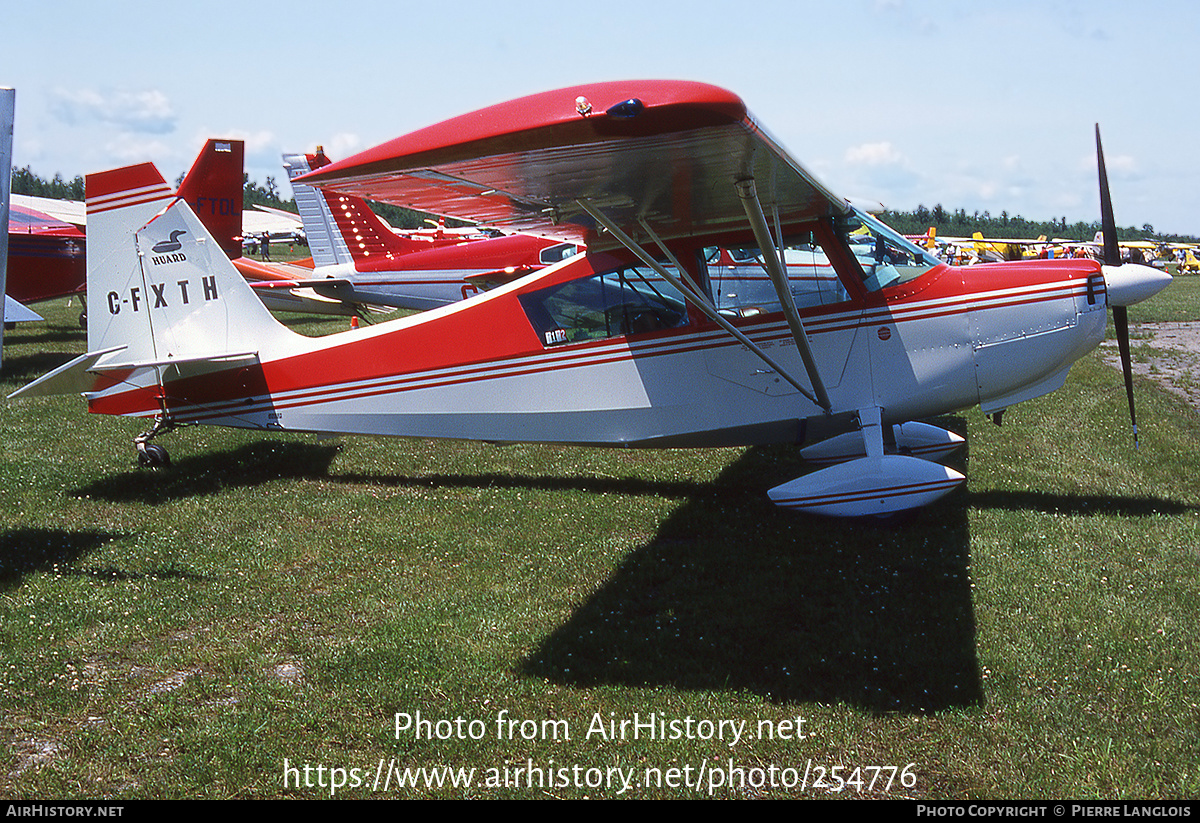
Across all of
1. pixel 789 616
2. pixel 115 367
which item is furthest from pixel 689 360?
pixel 115 367

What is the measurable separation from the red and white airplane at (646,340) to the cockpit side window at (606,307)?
16mm

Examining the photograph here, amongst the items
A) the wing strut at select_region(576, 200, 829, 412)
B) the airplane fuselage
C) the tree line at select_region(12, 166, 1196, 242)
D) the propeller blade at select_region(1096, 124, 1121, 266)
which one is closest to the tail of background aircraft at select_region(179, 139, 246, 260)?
the airplane fuselage

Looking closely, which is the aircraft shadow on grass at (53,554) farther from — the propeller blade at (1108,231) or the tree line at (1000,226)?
the tree line at (1000,226)

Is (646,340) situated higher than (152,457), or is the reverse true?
(646,340)

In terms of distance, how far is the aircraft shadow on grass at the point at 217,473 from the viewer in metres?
7.45

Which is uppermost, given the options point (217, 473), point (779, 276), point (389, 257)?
point (389, 257)

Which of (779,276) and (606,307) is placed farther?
(606,307)

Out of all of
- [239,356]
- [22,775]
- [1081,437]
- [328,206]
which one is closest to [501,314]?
[239,356]

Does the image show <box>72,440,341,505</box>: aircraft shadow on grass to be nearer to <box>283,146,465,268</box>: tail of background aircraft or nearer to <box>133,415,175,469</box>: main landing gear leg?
<box>133,415,175,469</box>: main landing gear leg

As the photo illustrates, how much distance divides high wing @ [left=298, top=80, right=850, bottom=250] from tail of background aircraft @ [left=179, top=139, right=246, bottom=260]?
12.9 metres

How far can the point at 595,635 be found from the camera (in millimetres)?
4703

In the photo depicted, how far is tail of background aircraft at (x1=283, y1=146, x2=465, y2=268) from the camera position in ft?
56.1

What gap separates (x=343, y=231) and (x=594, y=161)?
566 inches

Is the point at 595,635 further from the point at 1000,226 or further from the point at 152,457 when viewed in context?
the point at 1000,226
